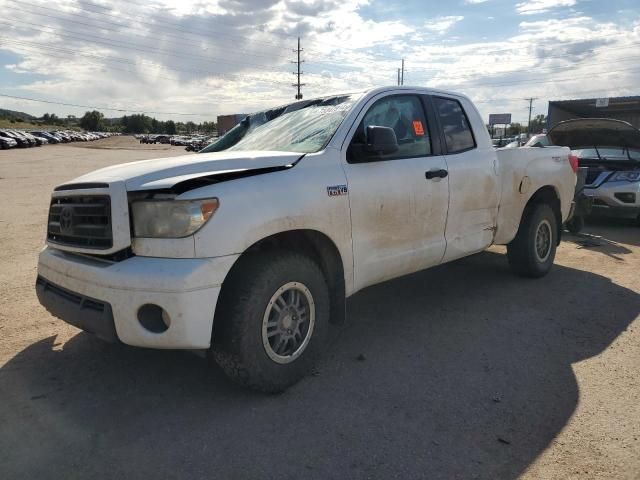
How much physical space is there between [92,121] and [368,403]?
551 feet

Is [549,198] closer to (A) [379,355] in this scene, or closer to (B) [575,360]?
(B) [575,360]

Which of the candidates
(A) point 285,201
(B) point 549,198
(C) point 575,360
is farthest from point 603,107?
(A) point 285,201

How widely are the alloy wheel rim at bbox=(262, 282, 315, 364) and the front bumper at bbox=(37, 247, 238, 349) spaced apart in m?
0.41

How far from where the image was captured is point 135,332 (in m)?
2.80

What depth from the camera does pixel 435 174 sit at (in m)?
4.16

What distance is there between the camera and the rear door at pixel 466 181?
14.6ft

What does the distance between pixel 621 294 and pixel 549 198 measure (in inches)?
50.8

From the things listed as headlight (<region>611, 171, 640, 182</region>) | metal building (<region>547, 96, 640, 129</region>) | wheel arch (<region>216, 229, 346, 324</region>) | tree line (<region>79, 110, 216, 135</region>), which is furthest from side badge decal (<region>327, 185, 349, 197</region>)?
tree line (<region>79, 110, 216, 135</region>)

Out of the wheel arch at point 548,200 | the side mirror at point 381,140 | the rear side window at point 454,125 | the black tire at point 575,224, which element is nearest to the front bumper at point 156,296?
the side mirror at point 381,140

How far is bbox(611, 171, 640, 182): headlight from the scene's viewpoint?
9.04 meters

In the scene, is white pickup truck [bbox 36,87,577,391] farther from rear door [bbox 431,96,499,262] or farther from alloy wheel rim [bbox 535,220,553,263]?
alloy wheel rim [bbox 535,220,553,263]

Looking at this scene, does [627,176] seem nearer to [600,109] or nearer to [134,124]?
[600,109]

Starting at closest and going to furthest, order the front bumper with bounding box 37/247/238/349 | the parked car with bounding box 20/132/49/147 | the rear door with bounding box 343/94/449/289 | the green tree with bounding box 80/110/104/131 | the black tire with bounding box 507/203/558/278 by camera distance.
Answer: the front bumper with bounding box 37/247/238/349
the rear door with bounding box 343/94/449/289
the black tire with bounding box 507/203/558/278
the parked car with bounding box 20/132/49/147
the green tree with bounding box 80/110/104/131

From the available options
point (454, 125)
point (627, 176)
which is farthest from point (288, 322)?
point (627, 176)
